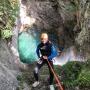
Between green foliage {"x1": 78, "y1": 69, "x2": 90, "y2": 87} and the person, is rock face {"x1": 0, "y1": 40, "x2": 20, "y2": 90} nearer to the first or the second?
the person

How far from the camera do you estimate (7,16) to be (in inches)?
581

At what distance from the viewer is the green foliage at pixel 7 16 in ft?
45.8

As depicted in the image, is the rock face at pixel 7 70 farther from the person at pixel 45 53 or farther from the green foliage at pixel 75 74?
the green foliage at pixel 75 74

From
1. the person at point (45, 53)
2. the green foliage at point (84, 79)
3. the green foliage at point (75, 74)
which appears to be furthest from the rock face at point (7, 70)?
the green foliage at point (84, 79)

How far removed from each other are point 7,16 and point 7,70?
11.6 ft

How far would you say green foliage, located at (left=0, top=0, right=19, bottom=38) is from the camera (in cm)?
1396

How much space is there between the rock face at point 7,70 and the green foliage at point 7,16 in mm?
492

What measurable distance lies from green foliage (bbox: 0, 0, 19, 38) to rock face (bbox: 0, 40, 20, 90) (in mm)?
492

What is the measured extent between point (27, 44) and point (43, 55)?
24.8ft

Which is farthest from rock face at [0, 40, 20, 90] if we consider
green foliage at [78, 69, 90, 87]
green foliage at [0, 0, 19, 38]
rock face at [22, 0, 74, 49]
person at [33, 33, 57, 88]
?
rock face at [22, 0, 74, 49]

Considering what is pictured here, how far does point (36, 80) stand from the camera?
1155 cm

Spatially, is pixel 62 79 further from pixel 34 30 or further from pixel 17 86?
pixel 34 30

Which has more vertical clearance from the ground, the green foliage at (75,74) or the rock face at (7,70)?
the rock face at (7,70)

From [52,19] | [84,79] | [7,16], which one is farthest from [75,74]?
[52,19]
